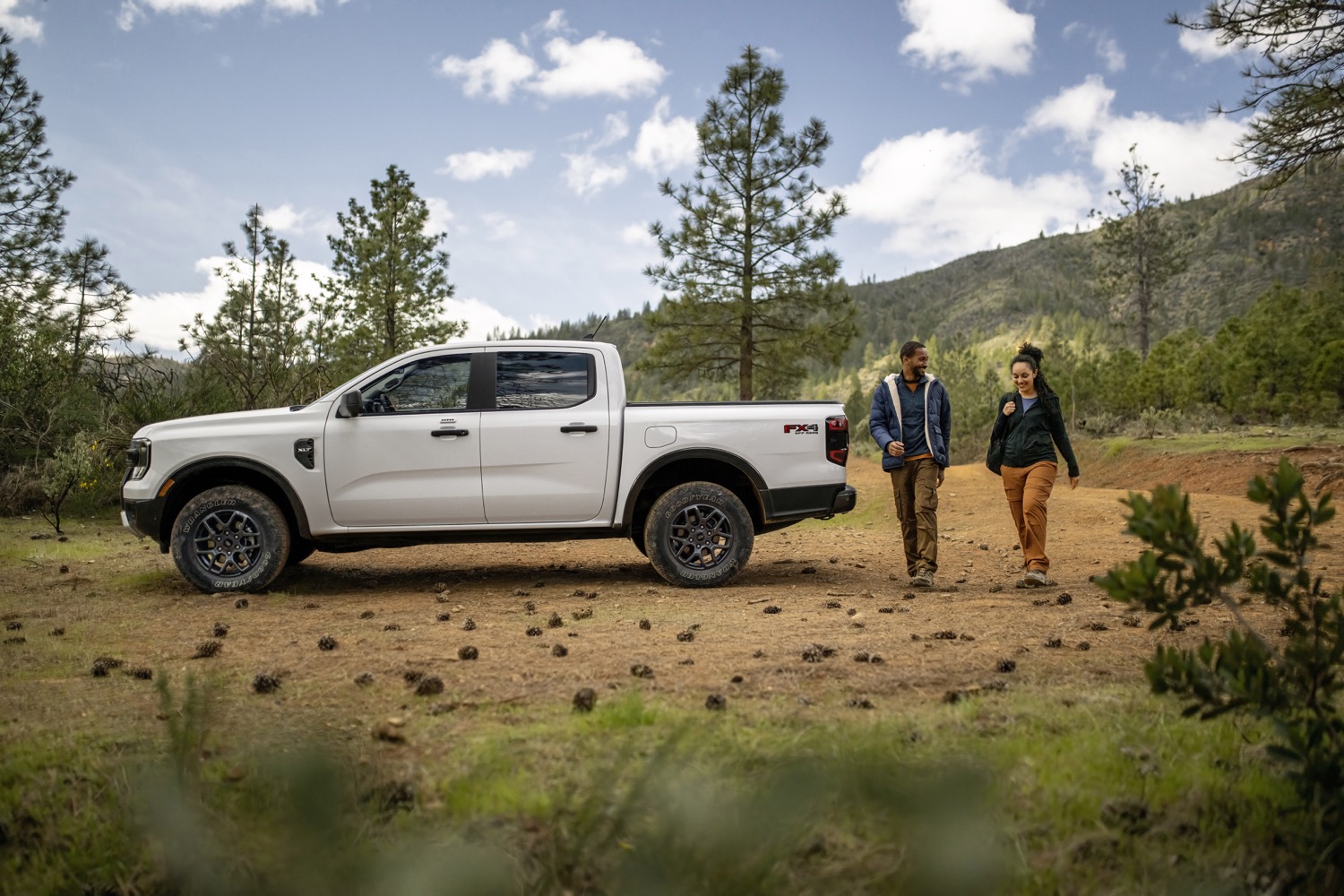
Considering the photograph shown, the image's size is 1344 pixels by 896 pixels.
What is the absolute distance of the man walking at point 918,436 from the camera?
25.5 ft

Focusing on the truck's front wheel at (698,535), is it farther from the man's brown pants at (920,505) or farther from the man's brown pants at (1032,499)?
the man's brown pants at (1032,499)

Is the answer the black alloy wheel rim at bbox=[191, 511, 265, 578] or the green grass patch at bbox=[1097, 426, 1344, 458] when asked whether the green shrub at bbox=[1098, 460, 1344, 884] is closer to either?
the black alloy wheel rim at bbox=[191, 511, 265, 578]

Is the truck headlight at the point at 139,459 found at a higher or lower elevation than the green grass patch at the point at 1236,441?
higher

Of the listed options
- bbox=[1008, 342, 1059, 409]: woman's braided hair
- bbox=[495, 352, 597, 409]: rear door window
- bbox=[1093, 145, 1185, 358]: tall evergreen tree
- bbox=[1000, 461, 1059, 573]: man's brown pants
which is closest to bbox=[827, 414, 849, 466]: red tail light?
bbox=[1000, 461, 1059, 573]: man's brown pants

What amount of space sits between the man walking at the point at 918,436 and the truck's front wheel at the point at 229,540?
5090 mm

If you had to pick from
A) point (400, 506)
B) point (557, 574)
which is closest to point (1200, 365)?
point (557, 574)

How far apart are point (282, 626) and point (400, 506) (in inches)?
66.9

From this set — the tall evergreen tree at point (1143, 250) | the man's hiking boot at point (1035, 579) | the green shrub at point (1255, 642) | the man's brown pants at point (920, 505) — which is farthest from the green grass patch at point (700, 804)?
the tall evergreen tree at point (1143, 250)

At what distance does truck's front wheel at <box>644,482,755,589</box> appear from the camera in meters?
7.54

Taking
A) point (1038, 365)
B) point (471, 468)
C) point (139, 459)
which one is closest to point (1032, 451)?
point (1038, 365)

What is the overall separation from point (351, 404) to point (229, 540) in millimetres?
1514

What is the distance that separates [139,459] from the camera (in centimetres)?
755

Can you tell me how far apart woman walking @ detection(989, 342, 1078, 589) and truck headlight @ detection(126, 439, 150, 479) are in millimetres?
7206

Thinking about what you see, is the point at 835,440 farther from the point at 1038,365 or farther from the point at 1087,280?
the point at 1087,280
